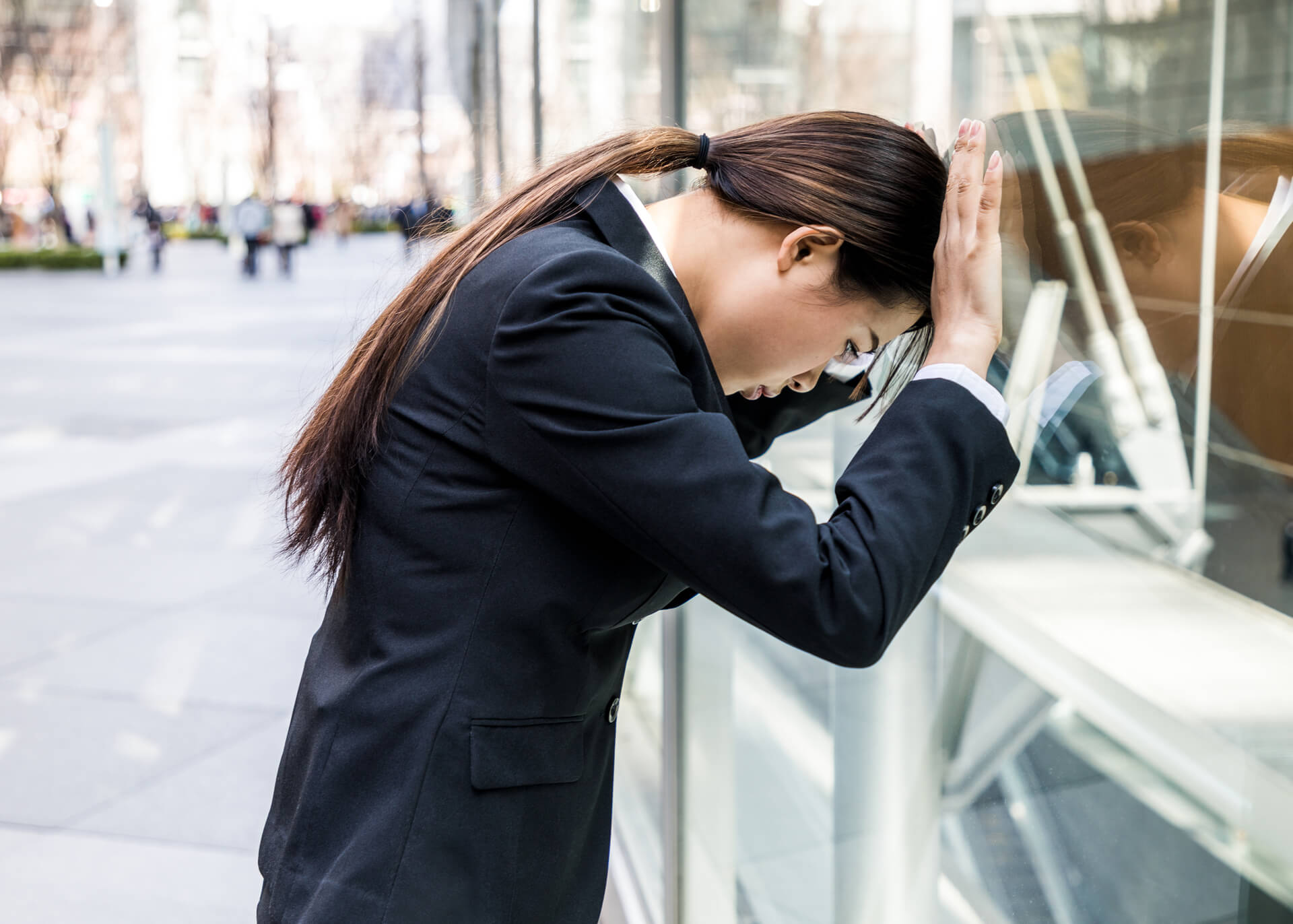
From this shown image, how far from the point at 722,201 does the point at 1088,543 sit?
49 cm

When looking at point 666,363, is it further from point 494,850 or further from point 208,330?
point 208,330

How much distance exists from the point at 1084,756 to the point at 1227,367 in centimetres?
47

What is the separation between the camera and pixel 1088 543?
4.13 feet

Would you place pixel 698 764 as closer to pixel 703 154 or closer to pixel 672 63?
pixel 672 63

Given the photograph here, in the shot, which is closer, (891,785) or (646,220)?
(646,220)

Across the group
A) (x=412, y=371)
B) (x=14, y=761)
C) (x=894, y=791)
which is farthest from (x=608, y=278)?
(x=14, y=761)

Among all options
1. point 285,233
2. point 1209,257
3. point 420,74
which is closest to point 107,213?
point 285,233

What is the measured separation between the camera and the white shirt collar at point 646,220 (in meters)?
1.14

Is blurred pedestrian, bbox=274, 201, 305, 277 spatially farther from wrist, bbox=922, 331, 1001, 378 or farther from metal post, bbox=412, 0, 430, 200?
wrist, bbox=922, 331, 1001, 378

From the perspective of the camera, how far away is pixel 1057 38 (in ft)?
3.89

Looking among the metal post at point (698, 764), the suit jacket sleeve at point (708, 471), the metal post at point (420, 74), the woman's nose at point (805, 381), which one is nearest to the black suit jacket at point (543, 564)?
the suit jacket sleeve at point (708, 471)

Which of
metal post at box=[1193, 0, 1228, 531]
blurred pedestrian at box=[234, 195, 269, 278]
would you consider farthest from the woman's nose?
blurred pedestrian at box=[234, 195, 269, 278]

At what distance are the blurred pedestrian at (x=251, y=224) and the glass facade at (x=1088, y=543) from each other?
22.2 meters

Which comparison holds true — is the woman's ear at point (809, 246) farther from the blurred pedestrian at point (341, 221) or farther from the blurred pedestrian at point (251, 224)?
the blurred pedestrian at point (341, 221)
